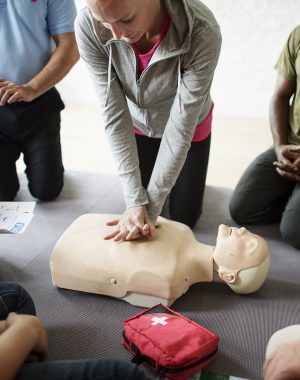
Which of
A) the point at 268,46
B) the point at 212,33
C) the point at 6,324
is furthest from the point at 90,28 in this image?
the point at 268,46

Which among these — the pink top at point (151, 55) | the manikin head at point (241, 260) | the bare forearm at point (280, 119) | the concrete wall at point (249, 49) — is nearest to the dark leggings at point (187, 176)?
the pink top at point (151, 55)

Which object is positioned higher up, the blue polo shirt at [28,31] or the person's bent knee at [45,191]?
the blue polo shirt at [28,31]

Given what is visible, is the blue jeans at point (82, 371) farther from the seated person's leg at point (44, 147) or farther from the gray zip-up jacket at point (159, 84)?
the seated person's leg at point (44, 147)

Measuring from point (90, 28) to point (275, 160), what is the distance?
0.95 metres

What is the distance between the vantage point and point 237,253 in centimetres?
122

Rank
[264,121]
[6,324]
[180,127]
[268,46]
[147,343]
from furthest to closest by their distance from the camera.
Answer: [264,121], [268,46], [180,127], [147,343], [6,324]

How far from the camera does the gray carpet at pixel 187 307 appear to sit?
3.63 ft

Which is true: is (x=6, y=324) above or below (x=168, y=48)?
below

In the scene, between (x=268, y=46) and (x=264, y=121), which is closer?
(x=268, y=46)

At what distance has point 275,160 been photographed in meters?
1.70

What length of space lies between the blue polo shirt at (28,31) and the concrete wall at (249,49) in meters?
1.43

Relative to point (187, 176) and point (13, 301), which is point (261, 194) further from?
point (13, 301)

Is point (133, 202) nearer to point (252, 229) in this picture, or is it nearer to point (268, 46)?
point (252, 229)

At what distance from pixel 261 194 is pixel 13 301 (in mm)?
1093
